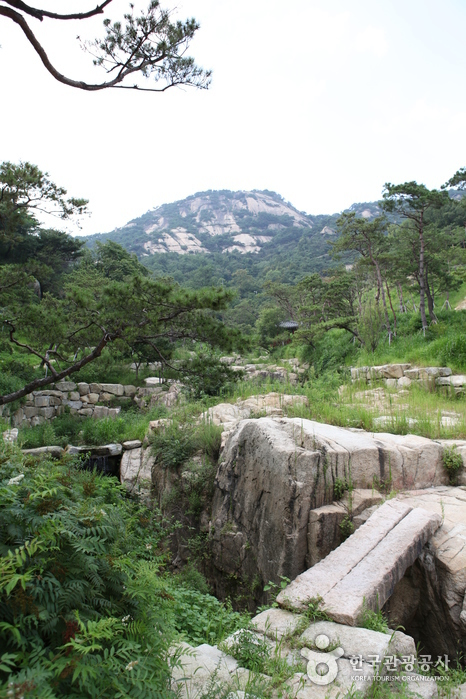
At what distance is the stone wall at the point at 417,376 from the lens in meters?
8.26

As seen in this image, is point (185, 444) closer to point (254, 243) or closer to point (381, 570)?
point (381, 570)

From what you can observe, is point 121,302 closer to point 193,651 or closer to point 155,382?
point 193,651

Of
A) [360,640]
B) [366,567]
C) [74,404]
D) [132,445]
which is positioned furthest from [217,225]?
[360,640]

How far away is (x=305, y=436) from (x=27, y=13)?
14.4 ft

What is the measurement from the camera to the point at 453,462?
12.8 ft

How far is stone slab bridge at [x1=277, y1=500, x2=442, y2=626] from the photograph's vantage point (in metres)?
2.29

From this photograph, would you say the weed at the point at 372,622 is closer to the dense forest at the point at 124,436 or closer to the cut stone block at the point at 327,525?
the dense forest at the point at 124,436

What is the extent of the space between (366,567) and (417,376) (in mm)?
7949

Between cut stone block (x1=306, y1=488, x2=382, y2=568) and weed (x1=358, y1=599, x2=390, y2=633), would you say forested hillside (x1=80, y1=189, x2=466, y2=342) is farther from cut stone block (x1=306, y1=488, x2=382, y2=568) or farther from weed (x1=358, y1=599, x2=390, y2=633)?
weed (x1=358, y1=599, x2=390, y2=633)

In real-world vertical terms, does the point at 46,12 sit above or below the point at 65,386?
above

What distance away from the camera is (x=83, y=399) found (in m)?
14.0

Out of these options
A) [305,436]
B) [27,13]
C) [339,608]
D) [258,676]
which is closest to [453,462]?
[305,436]

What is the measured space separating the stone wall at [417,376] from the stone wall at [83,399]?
18.5ft

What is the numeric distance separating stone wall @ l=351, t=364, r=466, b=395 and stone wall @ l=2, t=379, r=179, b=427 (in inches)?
222
